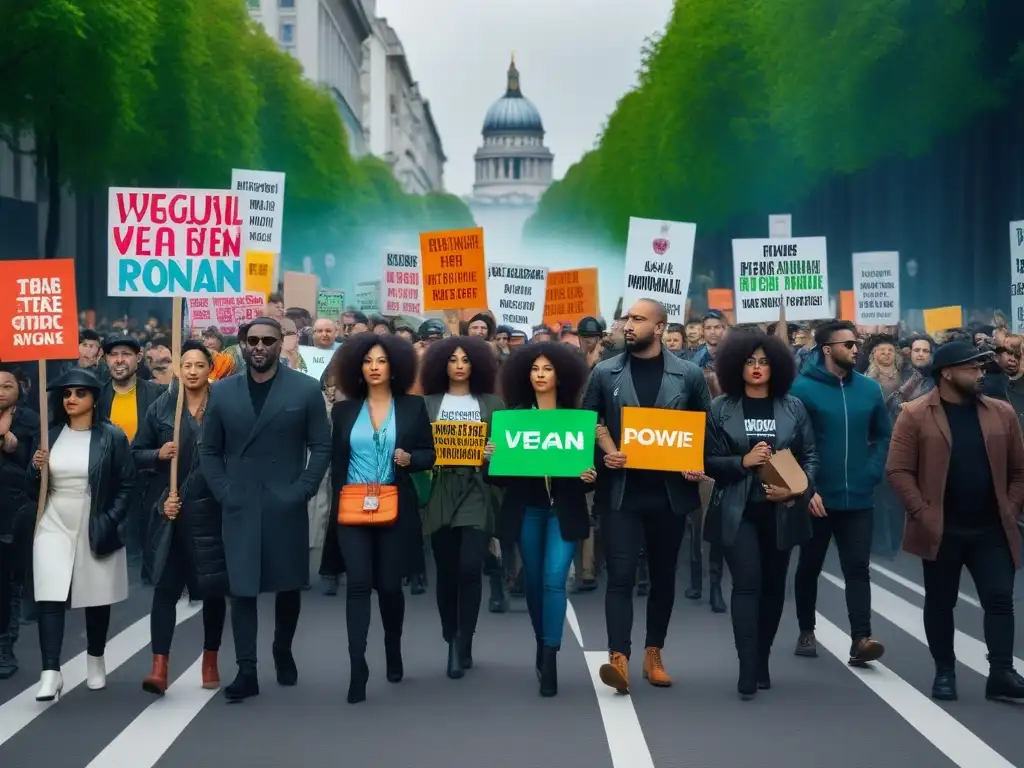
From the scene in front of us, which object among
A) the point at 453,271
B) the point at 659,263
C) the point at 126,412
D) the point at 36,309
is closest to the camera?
the point at 36,309

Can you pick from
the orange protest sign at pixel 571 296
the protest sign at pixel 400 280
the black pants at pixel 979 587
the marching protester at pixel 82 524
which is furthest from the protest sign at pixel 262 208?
the black pants at pixel 979 587

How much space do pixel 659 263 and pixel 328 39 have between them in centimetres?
9674

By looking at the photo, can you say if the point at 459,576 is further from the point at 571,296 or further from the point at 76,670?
the point at 571,296

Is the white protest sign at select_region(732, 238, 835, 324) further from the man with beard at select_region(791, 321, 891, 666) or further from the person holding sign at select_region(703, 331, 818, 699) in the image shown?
the person holding sign at select_region(703, 331, 818, 699)

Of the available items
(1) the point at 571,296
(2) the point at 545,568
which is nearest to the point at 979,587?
(2) the point at 545,568

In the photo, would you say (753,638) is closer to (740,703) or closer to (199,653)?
(740,703)

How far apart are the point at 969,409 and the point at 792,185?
4203 centimetres

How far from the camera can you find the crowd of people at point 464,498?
33.0 feet

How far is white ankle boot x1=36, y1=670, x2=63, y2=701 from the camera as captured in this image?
9930 millimetres

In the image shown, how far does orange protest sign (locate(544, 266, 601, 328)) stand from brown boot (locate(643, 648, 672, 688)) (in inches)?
510

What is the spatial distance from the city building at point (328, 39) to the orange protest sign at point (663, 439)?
81643 millimetres

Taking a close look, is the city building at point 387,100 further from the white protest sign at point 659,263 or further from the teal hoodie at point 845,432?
the teal hoodie at point 845,432

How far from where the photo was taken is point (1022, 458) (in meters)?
10.1

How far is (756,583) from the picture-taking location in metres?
10.2
